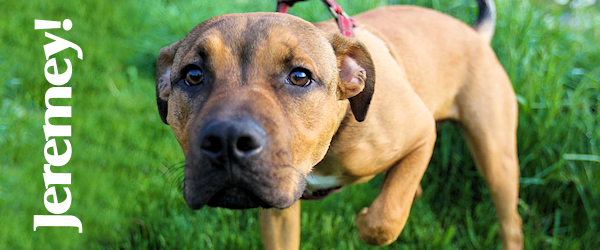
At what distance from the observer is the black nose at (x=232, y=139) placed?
2.57m

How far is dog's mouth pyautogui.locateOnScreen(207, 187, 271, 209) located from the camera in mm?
2752

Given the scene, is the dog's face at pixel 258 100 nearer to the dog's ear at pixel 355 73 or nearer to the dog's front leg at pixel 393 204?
the dog's ear at pixel 355 73

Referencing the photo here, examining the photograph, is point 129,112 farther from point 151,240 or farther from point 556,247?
point 556,247

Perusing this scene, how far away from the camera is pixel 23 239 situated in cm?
462

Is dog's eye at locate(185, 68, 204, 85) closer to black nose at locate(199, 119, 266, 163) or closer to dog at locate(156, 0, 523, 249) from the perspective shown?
dog at locate(156, 0, 523, 249)

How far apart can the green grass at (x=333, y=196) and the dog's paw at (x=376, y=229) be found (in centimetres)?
96

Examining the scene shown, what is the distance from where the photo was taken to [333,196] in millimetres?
5309

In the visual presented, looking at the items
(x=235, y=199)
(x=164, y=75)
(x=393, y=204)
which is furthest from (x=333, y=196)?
(x=235, y=199)

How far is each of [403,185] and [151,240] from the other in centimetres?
188

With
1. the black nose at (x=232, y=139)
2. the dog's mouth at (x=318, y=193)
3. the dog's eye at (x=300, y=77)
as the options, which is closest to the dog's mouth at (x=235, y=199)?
the black nose at (x=232, y=139)

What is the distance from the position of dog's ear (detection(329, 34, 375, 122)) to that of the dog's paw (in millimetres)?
612

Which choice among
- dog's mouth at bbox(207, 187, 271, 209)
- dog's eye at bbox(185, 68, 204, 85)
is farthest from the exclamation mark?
dog's mouth at bbox(207, 187, 271, 209)

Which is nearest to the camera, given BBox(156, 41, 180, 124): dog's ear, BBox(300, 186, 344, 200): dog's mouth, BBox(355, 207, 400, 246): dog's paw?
BBox(156, 41, 180, 124): dog's ear

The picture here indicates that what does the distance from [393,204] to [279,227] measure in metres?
0.76
